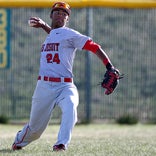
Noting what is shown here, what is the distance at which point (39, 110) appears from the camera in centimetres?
812

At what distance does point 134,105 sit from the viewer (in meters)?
15.5

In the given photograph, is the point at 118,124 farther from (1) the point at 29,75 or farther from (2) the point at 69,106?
(2) the point at 69,106

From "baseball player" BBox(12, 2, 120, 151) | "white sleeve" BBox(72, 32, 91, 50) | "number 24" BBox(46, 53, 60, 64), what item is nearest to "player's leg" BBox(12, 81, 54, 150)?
"baseball player" BBox(12, 2, 120, 151)

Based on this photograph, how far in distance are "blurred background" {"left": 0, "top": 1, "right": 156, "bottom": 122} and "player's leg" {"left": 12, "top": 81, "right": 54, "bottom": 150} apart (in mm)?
6927

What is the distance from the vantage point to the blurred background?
15.3 m

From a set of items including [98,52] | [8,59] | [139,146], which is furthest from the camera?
[8,59]

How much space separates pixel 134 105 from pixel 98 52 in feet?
25.5

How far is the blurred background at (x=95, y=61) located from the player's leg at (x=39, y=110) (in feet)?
22.7

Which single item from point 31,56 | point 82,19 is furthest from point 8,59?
point 82,19

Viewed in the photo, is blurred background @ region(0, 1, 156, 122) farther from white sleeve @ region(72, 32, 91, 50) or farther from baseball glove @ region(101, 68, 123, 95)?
baseball glove @ region(101, 68, 123, 95)

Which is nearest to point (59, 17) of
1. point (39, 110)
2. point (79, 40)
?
point (79, 40)

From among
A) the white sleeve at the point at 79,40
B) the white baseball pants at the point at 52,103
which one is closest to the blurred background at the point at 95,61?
the white baseball pants at the point at 52,103

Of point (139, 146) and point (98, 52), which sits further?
point (139, 146)

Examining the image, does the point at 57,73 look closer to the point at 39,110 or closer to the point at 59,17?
the point at 39,110
